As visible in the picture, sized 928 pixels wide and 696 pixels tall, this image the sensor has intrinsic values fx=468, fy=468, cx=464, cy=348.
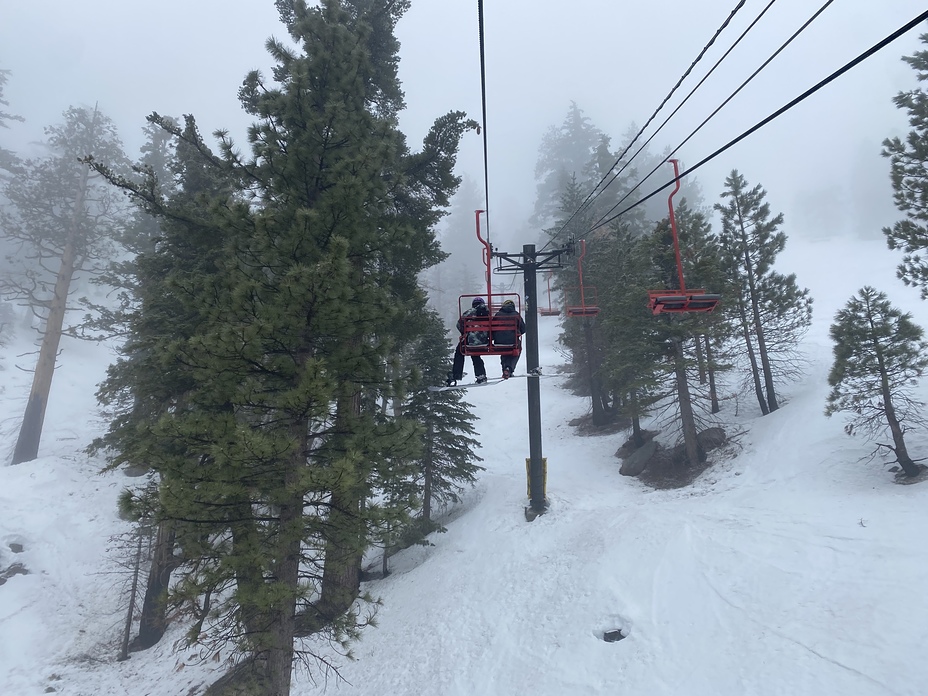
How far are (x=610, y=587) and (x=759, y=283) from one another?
53.3 ft

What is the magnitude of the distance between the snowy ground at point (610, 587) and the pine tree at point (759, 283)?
238cm

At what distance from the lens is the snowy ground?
7.50 meters

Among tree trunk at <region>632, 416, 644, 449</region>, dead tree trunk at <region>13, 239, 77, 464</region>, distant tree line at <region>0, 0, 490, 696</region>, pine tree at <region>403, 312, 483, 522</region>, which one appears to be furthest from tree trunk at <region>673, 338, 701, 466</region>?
dead tree trunk at <region>13, 239, 77, 464</region>

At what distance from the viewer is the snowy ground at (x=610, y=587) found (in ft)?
24.6

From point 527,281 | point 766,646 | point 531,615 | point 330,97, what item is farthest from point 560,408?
point 330,97

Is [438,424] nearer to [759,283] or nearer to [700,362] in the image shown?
[700,362]

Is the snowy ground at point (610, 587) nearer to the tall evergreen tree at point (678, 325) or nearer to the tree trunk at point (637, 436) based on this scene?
the tree trunk at point (637, 436)

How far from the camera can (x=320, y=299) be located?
6.77 metres

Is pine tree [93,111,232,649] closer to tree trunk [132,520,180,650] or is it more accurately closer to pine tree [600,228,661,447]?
tree trunk [132,520,180,650]

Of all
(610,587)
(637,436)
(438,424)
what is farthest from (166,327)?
(637,436)

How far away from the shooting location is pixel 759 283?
67.3 feet

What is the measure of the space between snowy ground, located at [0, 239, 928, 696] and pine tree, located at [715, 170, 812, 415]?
2.38 m

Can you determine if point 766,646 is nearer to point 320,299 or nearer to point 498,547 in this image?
point 498,547

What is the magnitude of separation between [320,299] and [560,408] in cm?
2543
